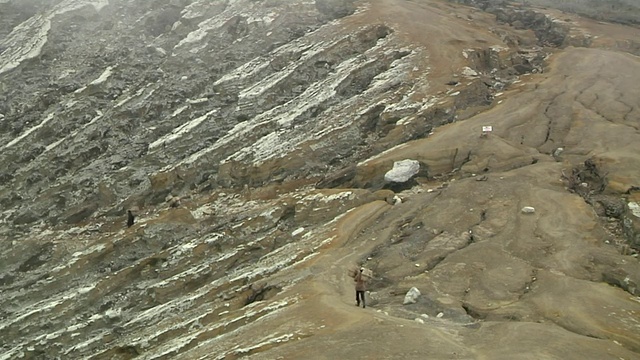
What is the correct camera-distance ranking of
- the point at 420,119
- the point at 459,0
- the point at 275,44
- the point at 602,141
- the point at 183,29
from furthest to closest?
the point at 459,0 → the point at 183,29 → the point at 275,44 → the point at 420,119 → the point at 602,141

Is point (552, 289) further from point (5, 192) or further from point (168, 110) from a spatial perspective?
point (5, 192)

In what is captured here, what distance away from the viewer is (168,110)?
24.8 meters

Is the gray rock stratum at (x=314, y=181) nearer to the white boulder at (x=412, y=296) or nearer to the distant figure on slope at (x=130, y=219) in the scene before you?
the white boulder at (x=412, y=296)

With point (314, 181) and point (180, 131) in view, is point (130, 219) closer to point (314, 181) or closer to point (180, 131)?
point (180, 131)

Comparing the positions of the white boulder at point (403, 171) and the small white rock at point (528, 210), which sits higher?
the white boulder at point (403, 171)

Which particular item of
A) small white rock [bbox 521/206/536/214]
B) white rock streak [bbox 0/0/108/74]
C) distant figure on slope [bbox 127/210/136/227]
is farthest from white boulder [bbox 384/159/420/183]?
white rock streak [bbox 0/0/108/74]

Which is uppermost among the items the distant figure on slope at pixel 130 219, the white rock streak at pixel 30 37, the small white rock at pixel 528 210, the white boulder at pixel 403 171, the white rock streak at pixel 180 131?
the white rock streak at pixel 30 37

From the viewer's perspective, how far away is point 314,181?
19281 mm

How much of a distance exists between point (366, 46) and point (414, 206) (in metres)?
11.7

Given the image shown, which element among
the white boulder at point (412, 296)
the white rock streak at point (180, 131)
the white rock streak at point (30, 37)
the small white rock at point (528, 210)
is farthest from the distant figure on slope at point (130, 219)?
the white rock streak at point (30, 37)

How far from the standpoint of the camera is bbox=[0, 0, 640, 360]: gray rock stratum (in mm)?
11547

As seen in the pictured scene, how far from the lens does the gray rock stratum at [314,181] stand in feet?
37.9

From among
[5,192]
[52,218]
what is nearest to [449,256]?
[52,218]

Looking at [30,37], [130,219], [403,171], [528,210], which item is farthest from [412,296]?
[30,37]
